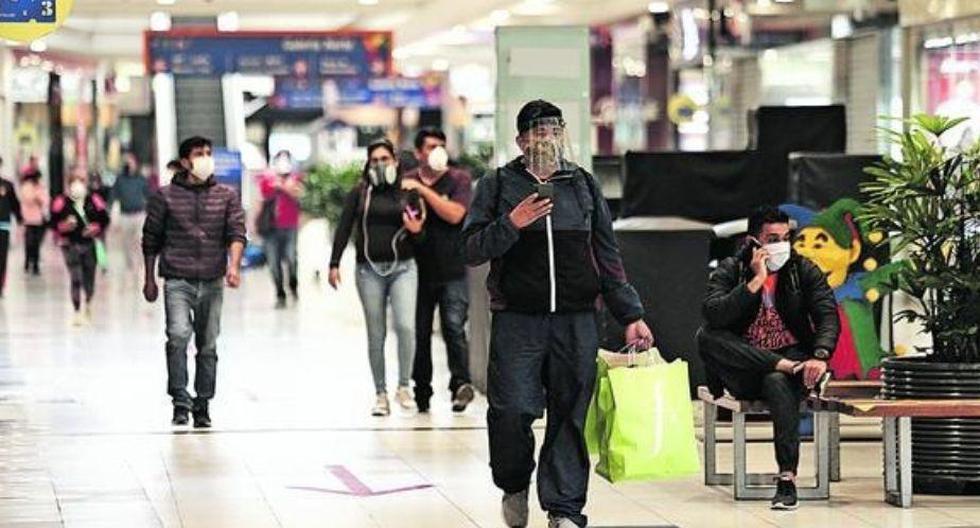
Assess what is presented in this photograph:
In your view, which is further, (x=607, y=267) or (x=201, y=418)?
(x=201, y=418)

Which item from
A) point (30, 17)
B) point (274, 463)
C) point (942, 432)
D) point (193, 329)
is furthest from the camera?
point (193, 329)

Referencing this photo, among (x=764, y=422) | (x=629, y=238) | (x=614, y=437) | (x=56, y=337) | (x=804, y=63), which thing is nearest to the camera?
(x=614, y=437)

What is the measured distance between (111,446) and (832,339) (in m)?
4.66

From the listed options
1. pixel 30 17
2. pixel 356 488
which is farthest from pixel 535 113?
pixel 30 17

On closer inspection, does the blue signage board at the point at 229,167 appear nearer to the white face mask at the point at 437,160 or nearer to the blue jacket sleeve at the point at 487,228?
the white face mask at the point at 437,160

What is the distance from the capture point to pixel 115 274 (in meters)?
37.0

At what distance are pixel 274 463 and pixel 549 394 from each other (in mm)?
3321

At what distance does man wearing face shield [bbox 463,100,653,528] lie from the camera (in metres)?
9.45

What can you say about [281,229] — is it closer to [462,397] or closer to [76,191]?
[76,191]

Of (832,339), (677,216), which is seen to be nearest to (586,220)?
(832,339)

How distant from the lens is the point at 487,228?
9422mm

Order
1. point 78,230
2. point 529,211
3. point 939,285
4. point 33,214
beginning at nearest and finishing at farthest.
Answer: point 529,211, point 939,285, point 78,230, point 33,214

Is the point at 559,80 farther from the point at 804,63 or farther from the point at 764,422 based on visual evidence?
the point at 804,63

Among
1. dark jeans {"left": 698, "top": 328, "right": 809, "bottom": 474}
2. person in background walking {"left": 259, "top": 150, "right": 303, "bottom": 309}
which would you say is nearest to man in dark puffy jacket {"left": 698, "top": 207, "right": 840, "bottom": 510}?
dark jeans {"left": 698, "top": 328, "right": 809, "bottom": 474}
